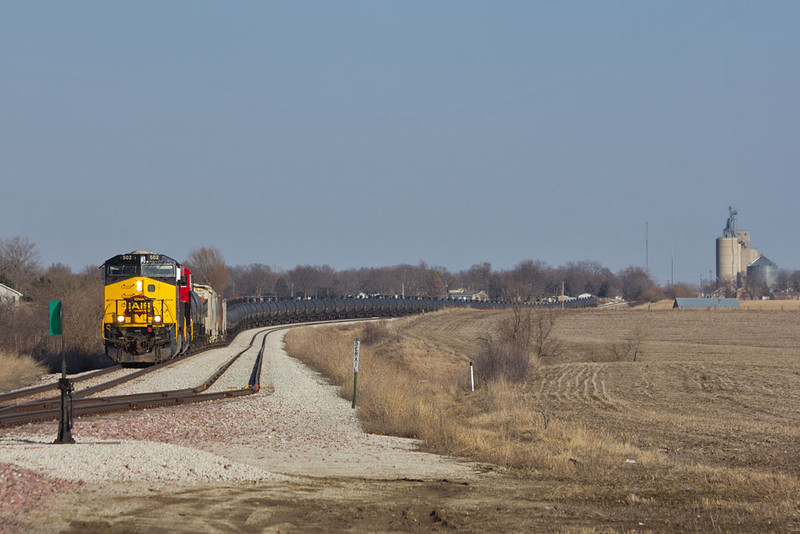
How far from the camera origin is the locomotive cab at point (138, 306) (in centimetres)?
2691

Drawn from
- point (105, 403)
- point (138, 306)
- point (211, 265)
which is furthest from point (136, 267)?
point (211, 265)

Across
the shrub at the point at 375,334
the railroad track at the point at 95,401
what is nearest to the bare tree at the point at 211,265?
the shrub at the point at 375,334

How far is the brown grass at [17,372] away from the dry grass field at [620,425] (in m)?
9.39

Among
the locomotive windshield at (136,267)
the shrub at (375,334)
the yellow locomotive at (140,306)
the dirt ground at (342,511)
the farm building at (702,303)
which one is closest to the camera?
the dirt ground at (342,511)

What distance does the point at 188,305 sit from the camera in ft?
101

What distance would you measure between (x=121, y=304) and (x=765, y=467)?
20303 mm

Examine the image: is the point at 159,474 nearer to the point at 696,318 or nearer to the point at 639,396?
the point at 639,396

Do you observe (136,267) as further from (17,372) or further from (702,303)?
(702,303)

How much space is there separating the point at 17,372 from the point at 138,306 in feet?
13.8

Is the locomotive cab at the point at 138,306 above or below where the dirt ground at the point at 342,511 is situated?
above

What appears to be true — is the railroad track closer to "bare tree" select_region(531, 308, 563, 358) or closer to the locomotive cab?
the locomotive cab

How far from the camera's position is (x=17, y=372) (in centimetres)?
2442

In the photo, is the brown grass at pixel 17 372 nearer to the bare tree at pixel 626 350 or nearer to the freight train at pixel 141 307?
the freight train at pixel 141 307

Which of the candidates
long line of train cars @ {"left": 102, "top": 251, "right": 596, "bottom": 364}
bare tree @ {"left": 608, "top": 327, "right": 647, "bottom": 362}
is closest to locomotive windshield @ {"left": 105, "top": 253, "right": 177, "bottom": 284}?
long line of train cars @ {"left": 102, "top": 251, "right": 596, "bottom": 364}
